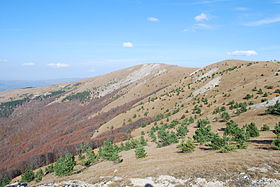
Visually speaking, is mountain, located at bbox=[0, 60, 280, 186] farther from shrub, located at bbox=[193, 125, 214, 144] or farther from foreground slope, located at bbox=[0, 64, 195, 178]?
foreground slope, located at bbox=[0, 64, 195, 178]

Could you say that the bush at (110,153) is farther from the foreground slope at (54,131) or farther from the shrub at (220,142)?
the foreground slope at (54,131)

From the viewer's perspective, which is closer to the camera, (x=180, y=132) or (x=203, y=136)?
(x=203, y=136)

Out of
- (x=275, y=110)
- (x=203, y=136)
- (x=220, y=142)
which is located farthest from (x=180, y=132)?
(x=275, y=110)

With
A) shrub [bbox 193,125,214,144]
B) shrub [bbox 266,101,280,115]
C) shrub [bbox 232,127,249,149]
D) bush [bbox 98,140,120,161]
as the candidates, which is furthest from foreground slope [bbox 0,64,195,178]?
shrub [bbox 232,127,249,149]

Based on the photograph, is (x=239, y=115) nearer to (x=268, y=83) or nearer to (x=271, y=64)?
(x=268, y=83)

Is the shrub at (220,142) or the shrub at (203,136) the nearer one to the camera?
the shrub at (220,142)

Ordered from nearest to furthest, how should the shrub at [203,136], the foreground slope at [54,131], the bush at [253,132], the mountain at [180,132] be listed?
the mountain at [180,132], the bush at [253,132], the shrub at [203,136], the foreground slope at [54,131]

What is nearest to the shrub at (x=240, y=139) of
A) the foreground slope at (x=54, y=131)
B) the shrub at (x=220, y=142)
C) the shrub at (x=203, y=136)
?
the shrub at (x=220, y=142)

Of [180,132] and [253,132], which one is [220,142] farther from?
[180,132]

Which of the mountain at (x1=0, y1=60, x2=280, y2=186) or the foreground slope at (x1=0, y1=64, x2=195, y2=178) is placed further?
the foreground slope at (x1=0, y1=64, x2=195, y2=178)

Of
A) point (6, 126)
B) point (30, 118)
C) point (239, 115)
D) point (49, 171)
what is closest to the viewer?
point (239, 115)

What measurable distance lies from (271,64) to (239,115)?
60029mm

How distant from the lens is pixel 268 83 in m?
57.3

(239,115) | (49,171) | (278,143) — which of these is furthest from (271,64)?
(49,171)
